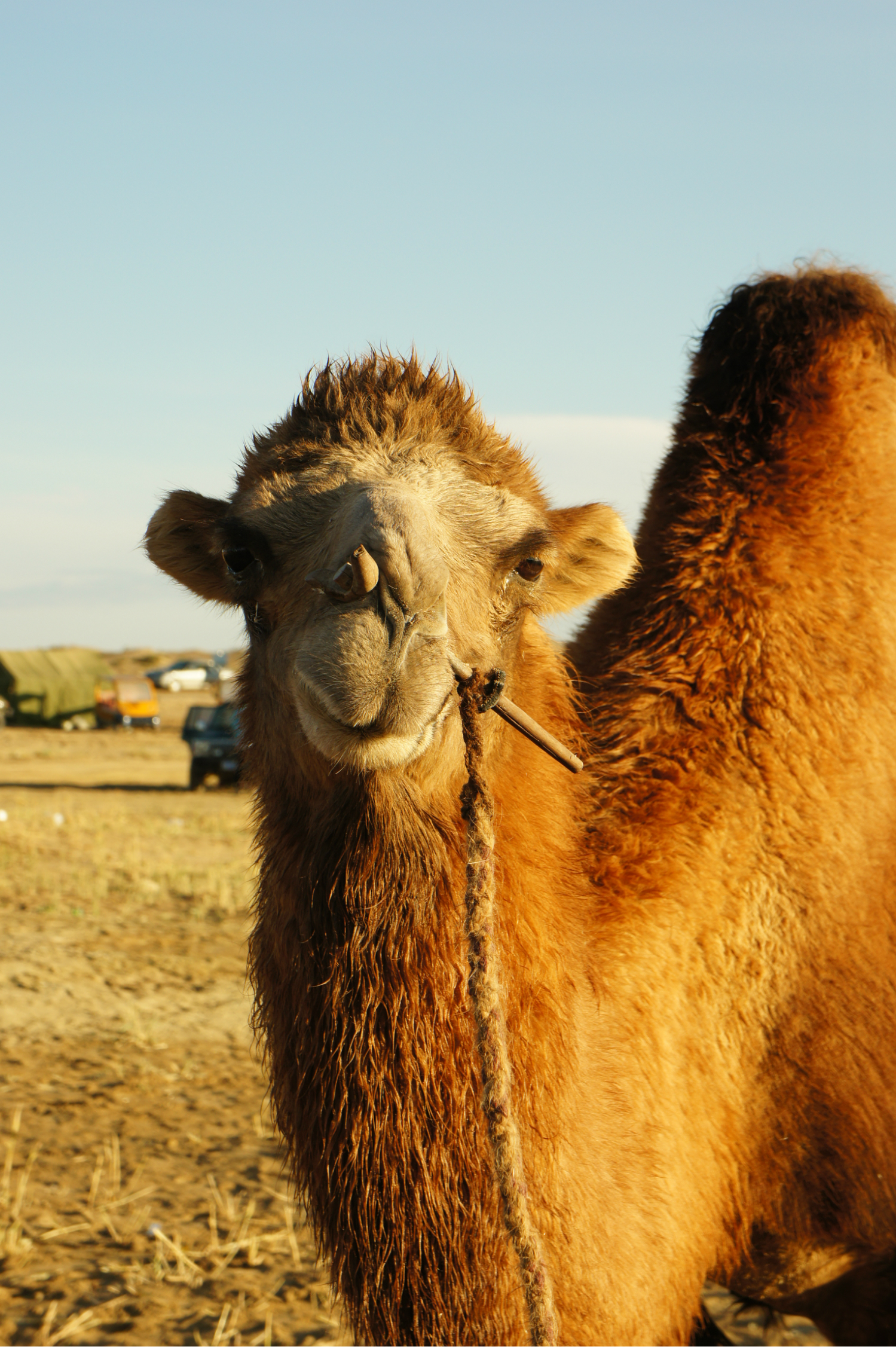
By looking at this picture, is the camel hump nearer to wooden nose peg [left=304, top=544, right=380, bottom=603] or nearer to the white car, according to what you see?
wooden nose peg [left=304, top=544, right=380, bottom=603]

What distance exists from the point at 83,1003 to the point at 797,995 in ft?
20.2

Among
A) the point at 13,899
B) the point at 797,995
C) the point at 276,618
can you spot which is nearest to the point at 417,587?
the point at 276,618

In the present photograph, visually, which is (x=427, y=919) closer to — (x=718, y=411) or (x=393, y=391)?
(x=393, y=391)

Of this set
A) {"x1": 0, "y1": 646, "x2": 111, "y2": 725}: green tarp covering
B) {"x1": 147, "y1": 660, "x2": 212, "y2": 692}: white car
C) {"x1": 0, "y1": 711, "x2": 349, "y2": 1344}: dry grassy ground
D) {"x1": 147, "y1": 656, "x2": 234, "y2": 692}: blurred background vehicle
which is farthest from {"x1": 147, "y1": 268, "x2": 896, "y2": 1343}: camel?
{"x1": 147, "y1": 660, "x2": 212, "y2": 692}: white car

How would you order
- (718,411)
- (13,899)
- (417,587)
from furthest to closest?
(13,899) → (718,411) → (417,587)

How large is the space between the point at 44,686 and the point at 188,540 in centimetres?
4103

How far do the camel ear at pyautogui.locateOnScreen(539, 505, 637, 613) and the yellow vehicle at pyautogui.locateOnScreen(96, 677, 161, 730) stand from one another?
3943 centimetres

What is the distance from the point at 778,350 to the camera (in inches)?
141

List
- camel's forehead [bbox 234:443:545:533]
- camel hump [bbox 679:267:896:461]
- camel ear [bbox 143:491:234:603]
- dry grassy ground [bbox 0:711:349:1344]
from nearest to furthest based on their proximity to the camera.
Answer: camel's forehead [bbox 234:443:545:533], camel ear [bbox 143:491:234:603], camel hump [bbox 679:267:896:461], dry grassy ground [bbox 0:711:349:1344]

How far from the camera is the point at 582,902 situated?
2598 mm

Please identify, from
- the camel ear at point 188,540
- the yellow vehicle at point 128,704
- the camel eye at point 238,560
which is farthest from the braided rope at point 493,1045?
the yellow vehicle at point 128,704

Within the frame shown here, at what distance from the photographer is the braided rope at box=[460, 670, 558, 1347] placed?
2012 millimetres

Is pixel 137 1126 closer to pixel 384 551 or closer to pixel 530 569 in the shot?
pixel 530 569

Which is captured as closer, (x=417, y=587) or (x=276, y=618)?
(x=417, y=587)
